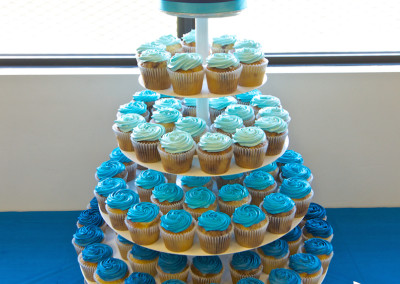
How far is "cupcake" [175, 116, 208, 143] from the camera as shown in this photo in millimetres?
2270

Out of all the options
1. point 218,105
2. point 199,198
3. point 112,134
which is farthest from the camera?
point 112,134

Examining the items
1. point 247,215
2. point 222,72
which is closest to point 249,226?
point 247,215

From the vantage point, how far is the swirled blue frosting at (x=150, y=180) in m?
2.49

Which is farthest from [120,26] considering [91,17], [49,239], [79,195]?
[49,239]

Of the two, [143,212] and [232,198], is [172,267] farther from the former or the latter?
[232,198]

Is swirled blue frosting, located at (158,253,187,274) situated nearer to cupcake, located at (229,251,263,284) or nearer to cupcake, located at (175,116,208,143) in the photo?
cupcake, located at (229,251,263,284)

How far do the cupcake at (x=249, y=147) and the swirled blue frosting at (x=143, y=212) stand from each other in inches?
19.1

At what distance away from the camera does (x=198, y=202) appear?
7.50ft

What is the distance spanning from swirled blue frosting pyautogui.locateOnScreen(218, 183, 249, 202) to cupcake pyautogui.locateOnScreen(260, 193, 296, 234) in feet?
0.41

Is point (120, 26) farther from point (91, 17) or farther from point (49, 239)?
point (49, 239)

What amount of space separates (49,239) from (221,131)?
1.78m

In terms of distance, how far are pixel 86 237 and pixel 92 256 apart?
6.8 inches

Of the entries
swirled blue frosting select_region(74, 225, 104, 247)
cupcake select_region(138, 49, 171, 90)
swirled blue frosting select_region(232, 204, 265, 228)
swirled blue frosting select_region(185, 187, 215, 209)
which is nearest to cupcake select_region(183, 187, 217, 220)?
swirled blue frosting select_region(185, 187, 215, 209)

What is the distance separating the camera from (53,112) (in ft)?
11.0
